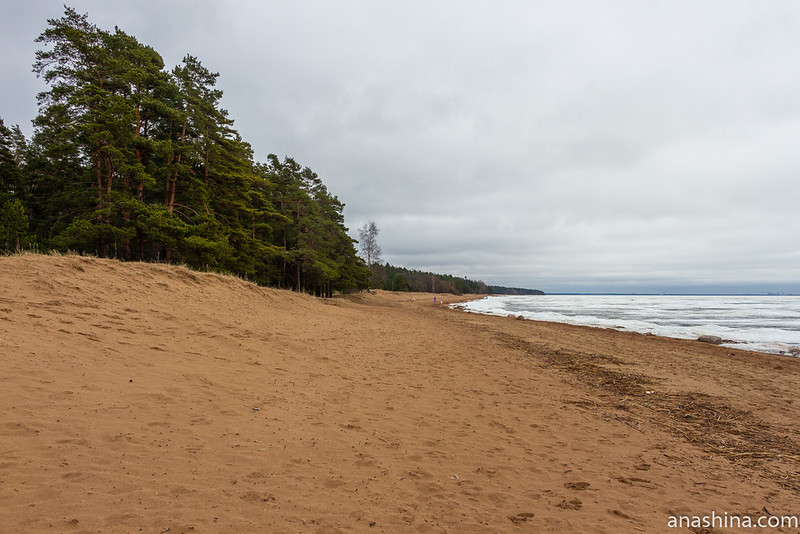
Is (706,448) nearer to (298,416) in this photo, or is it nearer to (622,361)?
(298,416)

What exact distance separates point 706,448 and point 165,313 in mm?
11839

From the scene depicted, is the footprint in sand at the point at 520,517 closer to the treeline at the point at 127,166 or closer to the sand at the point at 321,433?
the sand at the point at 321,433

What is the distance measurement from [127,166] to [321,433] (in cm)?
1597

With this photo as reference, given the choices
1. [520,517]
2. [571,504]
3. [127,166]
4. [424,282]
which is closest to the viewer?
[520,517]

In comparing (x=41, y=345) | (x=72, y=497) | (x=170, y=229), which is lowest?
(x=72, y=497)

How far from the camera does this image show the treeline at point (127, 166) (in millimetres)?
14742

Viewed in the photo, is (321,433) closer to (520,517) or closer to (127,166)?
(520,517)

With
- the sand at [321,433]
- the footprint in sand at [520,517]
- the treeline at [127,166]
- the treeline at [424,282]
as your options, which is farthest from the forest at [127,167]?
the treeline at [424,282]

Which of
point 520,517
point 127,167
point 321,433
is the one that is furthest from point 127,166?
point 520,517

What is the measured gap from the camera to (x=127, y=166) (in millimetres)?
14391

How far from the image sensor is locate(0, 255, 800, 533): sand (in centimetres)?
294

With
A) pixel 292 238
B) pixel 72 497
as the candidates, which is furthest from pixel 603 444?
pixel 292 238

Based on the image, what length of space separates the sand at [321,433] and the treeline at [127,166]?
283 inches

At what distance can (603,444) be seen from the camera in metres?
5.12
